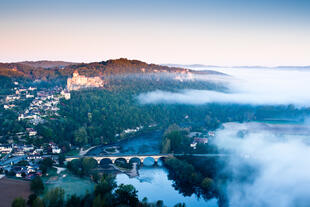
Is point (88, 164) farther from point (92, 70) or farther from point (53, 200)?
point (92, 70)

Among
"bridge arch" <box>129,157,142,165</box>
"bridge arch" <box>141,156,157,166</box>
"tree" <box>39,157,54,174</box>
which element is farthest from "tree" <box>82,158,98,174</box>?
"bridge arch" <box>141,156,157,166</box>

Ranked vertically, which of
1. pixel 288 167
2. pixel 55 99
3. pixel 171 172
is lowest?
pixel 171 172

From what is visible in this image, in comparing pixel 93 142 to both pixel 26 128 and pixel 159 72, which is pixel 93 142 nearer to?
pixel 26 128

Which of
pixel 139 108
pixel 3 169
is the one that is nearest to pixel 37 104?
pixel 139 108

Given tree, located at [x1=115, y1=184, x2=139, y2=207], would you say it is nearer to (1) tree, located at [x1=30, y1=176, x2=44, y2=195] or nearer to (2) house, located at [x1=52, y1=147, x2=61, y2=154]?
(1) tree, located at [x1=30, y1=176, x2=44, y2=195]

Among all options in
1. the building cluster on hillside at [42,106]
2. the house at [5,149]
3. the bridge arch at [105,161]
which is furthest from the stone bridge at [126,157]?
the building cluster on hillside at [42,106]
